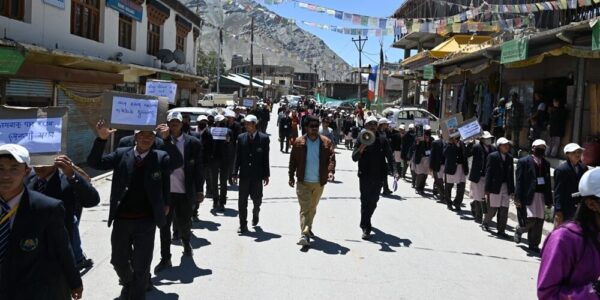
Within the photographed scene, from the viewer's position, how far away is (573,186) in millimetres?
7262

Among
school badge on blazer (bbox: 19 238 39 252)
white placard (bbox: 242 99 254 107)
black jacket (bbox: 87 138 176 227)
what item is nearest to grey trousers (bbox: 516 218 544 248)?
→ black jacket (bbox: 87 138 176 227)

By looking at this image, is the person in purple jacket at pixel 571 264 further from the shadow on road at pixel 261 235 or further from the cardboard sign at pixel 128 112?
the shadow on road at pixel 261 235

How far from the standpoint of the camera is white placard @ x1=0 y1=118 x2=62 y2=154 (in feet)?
14.4

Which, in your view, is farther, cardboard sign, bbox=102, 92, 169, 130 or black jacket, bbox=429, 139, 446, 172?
black jacket, bbox=429, 139, 446, 172

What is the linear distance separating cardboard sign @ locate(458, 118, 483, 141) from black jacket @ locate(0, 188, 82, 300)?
30.7 feet

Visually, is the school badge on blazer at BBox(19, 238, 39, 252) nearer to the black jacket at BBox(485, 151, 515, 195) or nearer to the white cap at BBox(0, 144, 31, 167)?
the white cap at BBox(0, 144, 31, 167)

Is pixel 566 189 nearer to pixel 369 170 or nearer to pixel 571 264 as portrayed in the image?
pixel 369 170

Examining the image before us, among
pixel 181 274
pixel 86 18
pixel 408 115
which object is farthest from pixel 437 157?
pixel 408 115

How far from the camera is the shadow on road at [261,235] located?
28.6 feet

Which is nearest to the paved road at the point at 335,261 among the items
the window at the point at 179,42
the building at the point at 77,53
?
the building at the point at 77,53

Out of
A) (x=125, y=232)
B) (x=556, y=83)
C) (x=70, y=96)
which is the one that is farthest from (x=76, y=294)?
(x=556, y=83)

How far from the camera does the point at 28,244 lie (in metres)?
3.25

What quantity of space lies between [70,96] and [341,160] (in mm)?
10494

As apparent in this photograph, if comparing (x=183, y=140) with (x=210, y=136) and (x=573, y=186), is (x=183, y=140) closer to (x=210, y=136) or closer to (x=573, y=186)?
(x=210, y=136)
